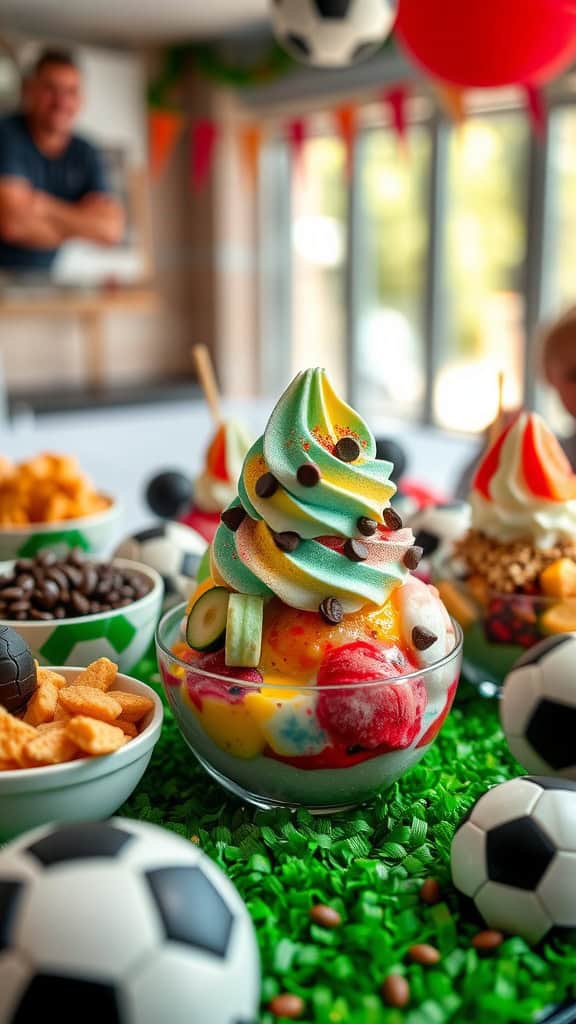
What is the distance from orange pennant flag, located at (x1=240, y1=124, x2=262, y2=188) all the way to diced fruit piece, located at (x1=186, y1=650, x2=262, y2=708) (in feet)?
17.8

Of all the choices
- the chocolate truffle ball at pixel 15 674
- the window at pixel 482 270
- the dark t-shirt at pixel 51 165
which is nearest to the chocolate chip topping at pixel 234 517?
the chocolate truffle ball at pixel 15 674

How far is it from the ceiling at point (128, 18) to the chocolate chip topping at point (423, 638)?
16.2 feet

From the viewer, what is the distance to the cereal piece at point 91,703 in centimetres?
85

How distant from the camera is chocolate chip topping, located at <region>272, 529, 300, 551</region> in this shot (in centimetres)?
90

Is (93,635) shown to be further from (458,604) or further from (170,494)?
(170,494)

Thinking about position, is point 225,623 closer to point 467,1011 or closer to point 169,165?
point 467,1011

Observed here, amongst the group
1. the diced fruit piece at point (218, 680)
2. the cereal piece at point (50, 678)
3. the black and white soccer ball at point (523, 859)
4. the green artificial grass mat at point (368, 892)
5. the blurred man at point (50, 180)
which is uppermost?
the blurred man at point (50, 180)

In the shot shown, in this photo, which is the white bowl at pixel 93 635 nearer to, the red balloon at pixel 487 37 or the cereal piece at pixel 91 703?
the cereal piece at pixel 91 703

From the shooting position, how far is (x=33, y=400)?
220 inches

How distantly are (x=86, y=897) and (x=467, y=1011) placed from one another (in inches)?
11.6

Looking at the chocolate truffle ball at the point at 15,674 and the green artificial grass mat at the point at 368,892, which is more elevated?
the chocolate truffle ball at the point at 15,674

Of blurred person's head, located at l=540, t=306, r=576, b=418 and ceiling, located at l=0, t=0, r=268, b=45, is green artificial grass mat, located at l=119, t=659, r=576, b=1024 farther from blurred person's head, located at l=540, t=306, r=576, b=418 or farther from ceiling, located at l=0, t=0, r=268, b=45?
ceiling, located at l=0, t=0, r=268, b=45

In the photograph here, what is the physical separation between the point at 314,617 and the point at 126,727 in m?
0.20

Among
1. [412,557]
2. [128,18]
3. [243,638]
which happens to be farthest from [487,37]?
[128,18]
